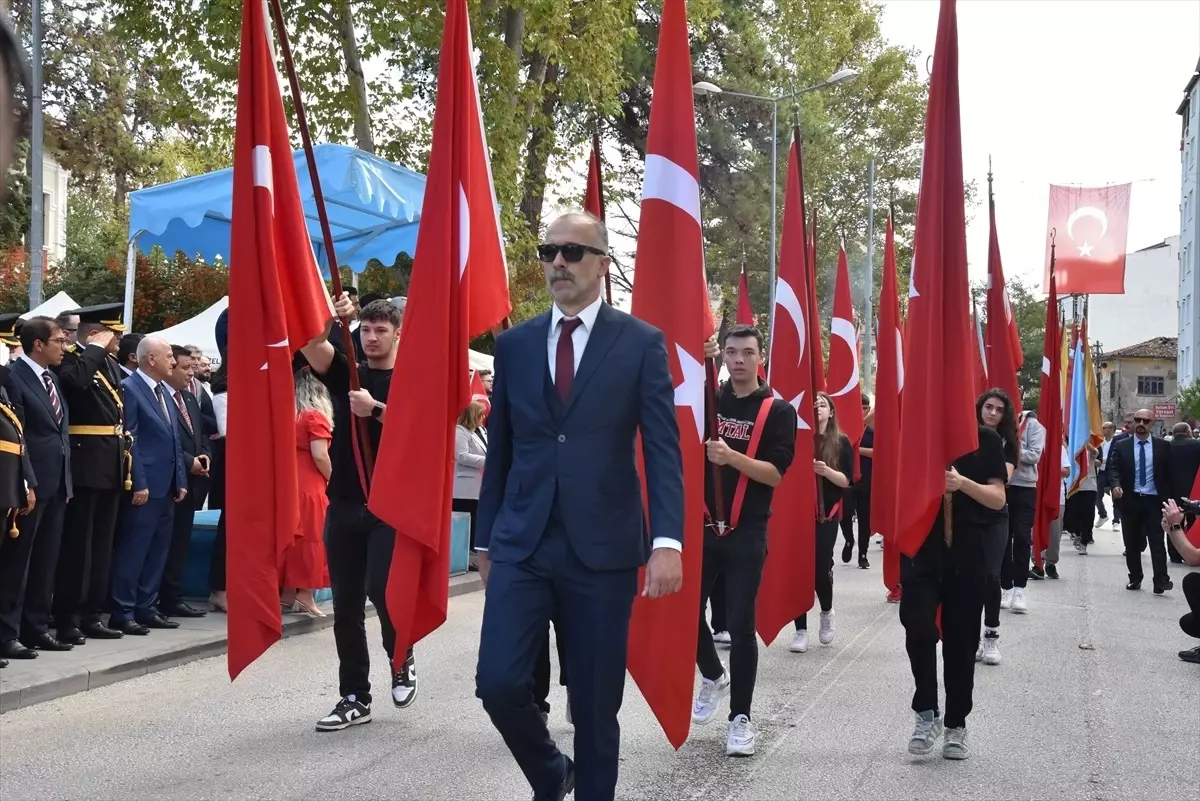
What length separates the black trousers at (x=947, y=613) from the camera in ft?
22.7

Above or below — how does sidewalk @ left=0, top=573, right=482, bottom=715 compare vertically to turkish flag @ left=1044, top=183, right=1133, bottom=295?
below

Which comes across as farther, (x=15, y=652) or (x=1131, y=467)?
(x=1131, y=467)

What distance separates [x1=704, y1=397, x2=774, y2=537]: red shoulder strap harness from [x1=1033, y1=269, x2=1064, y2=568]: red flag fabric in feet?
24.5

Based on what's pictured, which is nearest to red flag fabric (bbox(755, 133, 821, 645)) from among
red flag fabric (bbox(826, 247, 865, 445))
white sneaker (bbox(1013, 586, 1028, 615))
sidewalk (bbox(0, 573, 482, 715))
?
red flag fabric (bbox(826, 247, 865, 445))

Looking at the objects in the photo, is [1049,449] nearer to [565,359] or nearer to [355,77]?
[355,77]

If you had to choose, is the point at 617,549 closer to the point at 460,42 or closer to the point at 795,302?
the point at 460,42

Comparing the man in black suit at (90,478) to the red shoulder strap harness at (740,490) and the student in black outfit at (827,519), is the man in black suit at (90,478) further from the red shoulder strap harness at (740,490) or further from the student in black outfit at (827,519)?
the student in black outfit at (827,519)

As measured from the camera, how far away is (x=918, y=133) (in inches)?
1946

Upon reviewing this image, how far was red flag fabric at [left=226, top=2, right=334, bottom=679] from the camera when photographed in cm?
655

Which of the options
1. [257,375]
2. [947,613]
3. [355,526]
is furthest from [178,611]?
[947,613]

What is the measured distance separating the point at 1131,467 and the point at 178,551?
11.3 meters

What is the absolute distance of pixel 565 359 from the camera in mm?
4801

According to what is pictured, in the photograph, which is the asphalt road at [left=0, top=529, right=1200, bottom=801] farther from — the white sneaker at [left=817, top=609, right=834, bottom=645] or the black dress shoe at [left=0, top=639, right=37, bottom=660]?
the black dress shoe at [left=0, top=639, right=37, bottom=660]

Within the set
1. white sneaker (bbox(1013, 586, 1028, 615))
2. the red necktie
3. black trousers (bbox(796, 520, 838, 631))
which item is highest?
the red necktie
